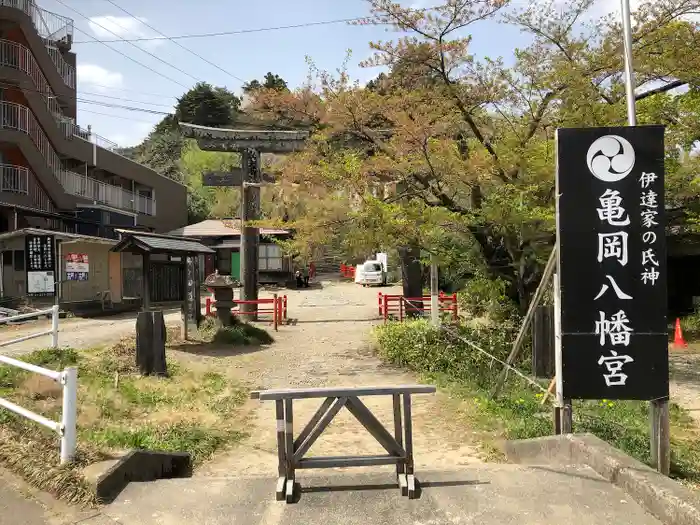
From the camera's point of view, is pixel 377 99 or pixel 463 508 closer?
pixel 463 508

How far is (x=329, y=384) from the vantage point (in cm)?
1005

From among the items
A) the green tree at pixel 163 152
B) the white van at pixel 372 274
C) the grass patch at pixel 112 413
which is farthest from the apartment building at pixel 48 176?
the green tree at pixel 163 152

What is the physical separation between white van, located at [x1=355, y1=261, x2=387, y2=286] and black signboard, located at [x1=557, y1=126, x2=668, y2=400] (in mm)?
29765

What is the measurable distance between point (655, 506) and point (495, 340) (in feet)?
27.3

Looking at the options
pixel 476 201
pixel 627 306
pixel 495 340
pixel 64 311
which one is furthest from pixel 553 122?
pixel 64 311

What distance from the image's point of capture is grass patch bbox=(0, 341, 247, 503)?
13.5 feet

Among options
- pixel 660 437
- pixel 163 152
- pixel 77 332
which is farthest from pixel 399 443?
pixel 163 152

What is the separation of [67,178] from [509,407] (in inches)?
932

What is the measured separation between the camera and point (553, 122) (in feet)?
33.4

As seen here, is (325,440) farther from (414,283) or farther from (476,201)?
(414,283)

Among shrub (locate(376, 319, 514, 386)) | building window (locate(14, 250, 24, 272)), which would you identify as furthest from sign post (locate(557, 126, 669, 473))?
building window (locate(14, 250, 24, 272))

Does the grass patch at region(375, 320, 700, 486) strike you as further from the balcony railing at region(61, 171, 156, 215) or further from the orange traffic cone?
the balcony railing at region(61, 171, 156, 215)

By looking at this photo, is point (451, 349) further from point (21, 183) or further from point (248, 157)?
point (21, 183)

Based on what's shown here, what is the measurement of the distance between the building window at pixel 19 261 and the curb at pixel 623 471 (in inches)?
738
